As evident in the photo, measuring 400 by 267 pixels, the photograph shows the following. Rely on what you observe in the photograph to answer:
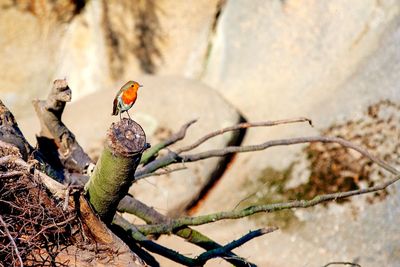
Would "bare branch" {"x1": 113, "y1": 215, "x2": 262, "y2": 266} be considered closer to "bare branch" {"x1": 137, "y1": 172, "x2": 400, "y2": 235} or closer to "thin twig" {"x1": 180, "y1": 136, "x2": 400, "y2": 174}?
"bare branch" {"x1": 137, "y1": 172, "x2": 400, "y2": 235}

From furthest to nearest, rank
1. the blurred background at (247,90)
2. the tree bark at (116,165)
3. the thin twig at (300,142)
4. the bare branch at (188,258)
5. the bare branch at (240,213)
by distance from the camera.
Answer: the blurred background at (247,90), the thin twig at (300,142), the bare branch at (188,258), the bare branch at (240,213), the tree bark at (116,165)

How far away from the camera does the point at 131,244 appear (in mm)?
5578

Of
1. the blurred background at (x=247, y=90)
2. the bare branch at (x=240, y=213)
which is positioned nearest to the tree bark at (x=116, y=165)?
the bare branch at (x=240, y=213)

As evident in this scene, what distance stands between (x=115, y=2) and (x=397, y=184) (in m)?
5.40

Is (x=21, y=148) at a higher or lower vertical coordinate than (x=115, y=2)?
lower

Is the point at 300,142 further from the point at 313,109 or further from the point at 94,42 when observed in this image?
the point at 94,42

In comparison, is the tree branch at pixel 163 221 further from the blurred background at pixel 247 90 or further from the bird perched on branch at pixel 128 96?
the blurred background at pixel 247 90

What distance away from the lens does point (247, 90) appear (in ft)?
35.7

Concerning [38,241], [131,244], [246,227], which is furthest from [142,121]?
[38,241]

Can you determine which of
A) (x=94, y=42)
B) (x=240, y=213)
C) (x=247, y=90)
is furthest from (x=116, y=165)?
(x=94, y=42)

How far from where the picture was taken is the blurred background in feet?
27.4

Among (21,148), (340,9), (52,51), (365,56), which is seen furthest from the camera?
(52,51)

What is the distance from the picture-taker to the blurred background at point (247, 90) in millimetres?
8344

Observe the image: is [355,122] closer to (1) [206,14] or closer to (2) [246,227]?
(2) [246,227]
